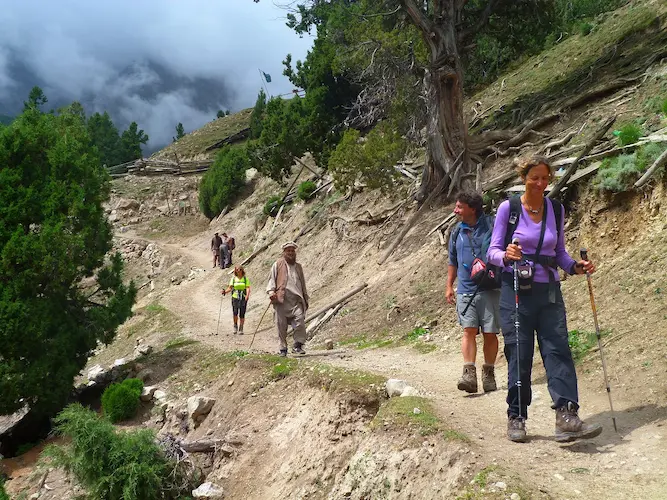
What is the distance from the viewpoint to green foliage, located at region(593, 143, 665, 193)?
9141 mm

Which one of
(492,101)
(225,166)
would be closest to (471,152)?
(492,101)

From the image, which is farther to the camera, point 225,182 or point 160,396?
point 225,182

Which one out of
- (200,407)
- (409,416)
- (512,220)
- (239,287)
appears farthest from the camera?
(239,287)

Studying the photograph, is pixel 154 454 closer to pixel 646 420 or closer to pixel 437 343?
pixel 437 343

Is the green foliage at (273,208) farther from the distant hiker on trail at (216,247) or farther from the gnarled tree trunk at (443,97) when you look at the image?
the gnarled tree trunk at (443,97)

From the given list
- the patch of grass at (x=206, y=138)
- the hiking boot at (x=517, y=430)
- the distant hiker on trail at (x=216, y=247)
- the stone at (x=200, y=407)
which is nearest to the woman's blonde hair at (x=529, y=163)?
the hiking boot at (x=517, y=430)

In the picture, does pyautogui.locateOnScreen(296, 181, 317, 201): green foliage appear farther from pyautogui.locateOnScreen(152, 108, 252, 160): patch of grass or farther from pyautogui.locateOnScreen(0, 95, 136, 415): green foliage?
pyautogui.locateOnScreen(152, 108, 252, 160): patch of grass

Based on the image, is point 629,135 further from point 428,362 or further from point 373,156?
point 373,156

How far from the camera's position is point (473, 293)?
648 centimetres

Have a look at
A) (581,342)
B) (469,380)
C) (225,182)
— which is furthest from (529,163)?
(225,182)

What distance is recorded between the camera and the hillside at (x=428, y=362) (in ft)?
15.6

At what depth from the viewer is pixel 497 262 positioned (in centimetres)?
489

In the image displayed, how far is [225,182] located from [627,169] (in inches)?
1367

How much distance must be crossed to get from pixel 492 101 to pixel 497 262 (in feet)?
61.6
